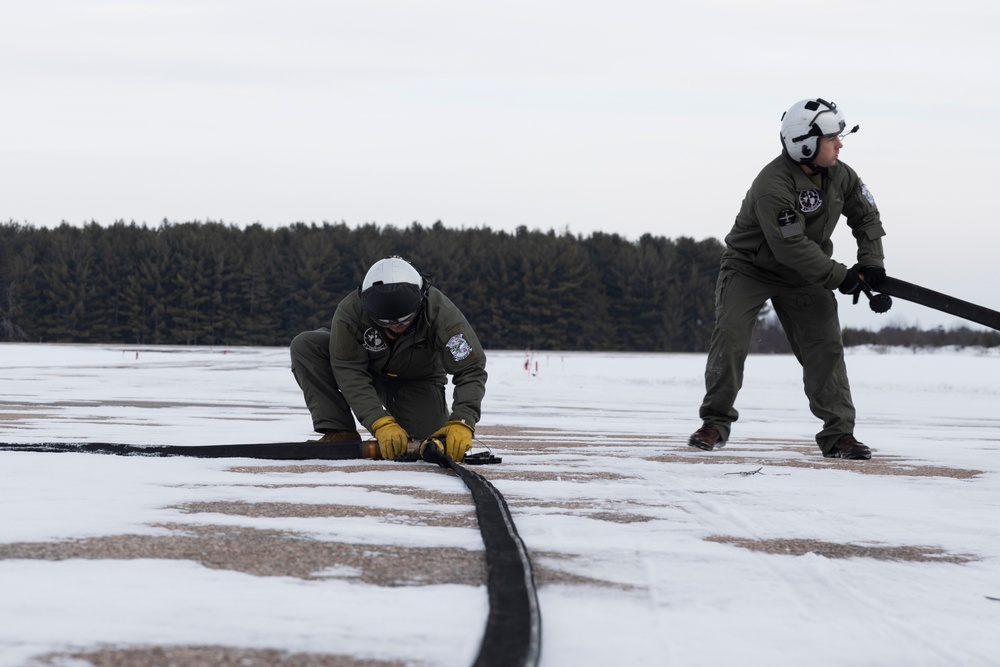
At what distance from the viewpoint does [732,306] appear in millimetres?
6004

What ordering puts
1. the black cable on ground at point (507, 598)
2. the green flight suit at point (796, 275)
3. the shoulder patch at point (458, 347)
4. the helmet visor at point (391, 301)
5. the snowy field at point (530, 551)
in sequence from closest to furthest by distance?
the black cable on ground at point (507, 598) → the snowy field at point (530, 551) → the helmet visor at point (391, 301) → the shoulder patch at point (458, 347) → the green flight suit at point (796, 275)

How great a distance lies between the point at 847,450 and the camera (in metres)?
5.66

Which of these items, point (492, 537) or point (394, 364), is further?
point (394, 364)

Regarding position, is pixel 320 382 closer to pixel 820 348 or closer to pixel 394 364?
pixel 394 364

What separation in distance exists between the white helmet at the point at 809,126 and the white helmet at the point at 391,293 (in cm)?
216

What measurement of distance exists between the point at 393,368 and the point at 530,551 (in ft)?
8.57

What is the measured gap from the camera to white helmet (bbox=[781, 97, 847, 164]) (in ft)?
18.0

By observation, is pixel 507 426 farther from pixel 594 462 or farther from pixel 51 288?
pixel 51 288

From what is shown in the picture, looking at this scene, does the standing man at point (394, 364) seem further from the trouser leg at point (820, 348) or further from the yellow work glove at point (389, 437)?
the trouser leg at point (820, 348)

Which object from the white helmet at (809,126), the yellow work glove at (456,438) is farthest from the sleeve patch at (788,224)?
the yellow work glove at (456,438)

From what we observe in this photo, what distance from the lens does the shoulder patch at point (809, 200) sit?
5.69 meters

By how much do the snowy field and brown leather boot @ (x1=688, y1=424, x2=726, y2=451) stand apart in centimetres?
14

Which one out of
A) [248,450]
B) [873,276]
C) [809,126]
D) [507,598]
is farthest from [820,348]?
[507,598]

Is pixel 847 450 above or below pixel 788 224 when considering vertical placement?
below
